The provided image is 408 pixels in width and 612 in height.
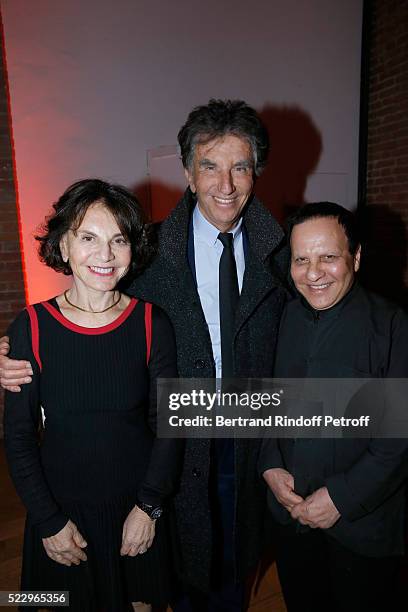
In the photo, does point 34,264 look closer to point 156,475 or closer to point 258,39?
point 156,475

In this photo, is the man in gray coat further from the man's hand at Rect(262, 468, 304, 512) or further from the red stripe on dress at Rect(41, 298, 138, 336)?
the red stripe on dress at Rect(41, 298, 138, 336)

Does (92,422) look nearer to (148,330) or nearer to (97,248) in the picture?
(148,330)

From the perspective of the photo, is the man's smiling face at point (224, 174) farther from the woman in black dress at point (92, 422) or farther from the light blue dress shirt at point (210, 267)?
the woman in black dress at point (92, 422)

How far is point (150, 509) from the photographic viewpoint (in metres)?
1.46

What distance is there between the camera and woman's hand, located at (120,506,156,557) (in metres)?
1.45

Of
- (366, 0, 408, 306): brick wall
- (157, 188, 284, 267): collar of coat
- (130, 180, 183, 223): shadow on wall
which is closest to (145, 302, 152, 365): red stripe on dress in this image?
(157, 188, 284, 267): collar of coat

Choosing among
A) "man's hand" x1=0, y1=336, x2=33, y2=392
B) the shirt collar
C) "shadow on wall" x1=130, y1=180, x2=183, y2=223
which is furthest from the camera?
"shadow on wall" x1=130, y1=180, x2=183, y2=223

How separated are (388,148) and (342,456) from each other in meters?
4.17

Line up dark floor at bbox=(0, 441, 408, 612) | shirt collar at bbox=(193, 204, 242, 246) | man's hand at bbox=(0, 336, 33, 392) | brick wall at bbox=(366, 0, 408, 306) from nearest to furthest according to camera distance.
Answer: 1. man's hand at bbox=(0, 336, 33, 392)
2. shirt collar at bbox=(193, 204, 242, 246)
3. dark floor at bbox=(0, 441, 408, 612)
4. brick wall at bbox=(366, 0, 408, 306)

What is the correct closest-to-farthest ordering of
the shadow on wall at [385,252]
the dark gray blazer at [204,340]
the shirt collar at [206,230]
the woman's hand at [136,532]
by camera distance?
the woman's hand at [136,532], the dark gray blazer at [204,340], the shirt collar at [206,230], the shadow on wall at [385,252]

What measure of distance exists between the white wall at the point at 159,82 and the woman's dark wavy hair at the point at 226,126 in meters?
2.23

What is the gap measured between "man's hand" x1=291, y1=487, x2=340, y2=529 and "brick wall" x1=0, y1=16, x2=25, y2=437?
3001 millimetres

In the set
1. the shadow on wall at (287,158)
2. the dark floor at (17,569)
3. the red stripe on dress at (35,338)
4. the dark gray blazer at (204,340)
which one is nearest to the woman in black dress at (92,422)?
the red stripe on dress at (35,338)

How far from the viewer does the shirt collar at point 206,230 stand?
72.3 inches
